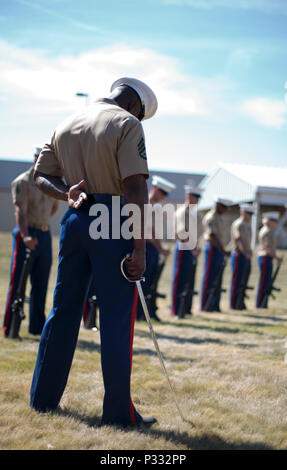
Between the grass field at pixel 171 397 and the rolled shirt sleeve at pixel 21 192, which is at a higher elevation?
the rolled shirt sleeve at pixel 21 192

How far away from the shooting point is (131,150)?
276 centimetres

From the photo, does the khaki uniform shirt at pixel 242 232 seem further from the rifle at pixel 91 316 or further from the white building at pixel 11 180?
the white building at pixel 11 180

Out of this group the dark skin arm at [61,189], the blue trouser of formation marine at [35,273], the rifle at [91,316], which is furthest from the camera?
the rifle at [91,316]

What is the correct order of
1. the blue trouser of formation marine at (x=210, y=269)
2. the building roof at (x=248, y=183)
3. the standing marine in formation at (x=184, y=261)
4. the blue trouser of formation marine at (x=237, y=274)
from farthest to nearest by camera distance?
the building roof at (x=248, y=183)
the blue trouser of formation marine at (x=237, y=274)
the blue trouser of formation marine at (x=210, y=269)
the standing marine in formation at (x=184, y=261)

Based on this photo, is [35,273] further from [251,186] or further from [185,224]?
[251,186]

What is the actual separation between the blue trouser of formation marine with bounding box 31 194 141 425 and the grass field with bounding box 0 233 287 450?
19cm

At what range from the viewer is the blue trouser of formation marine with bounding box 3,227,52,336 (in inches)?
222

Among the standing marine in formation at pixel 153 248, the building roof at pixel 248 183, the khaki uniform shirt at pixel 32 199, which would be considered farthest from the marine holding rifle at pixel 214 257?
the khaki uniform shirt at pixel 32 199

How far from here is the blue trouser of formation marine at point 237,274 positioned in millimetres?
10242

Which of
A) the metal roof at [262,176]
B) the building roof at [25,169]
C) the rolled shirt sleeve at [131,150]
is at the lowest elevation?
the rolled shirt sleeve at [131,150]

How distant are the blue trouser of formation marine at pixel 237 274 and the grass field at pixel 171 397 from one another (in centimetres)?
364
